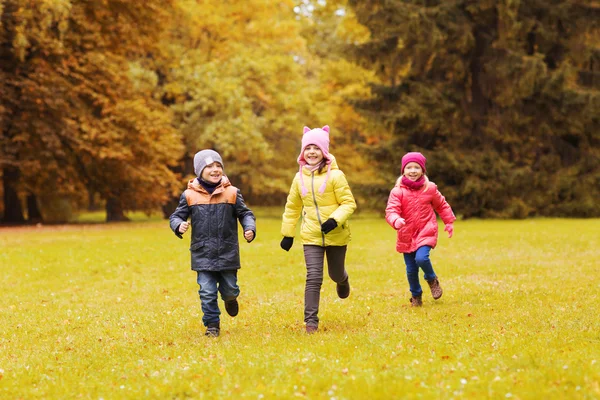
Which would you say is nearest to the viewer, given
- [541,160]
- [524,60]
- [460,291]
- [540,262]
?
[460,291]

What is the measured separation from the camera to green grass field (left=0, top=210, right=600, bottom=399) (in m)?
5.87

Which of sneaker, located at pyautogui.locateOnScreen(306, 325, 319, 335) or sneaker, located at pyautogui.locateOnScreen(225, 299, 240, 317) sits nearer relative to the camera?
sneaker, located at pyautogui.locateOnScreen(306, 325, 319, 335)

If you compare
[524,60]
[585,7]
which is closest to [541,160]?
[524,60]

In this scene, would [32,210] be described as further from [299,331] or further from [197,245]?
[299,331]

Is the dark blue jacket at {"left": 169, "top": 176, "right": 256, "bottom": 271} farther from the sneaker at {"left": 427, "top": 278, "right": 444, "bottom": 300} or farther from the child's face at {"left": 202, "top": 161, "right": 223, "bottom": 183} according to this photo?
the sneaker at {"left": 427, "top": 278, "right": 444, "bottom": 300}

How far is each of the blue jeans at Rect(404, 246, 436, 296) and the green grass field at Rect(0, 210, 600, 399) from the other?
39 cm

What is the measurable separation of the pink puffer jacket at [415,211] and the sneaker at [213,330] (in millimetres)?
2858

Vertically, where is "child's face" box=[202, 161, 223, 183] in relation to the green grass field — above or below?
above

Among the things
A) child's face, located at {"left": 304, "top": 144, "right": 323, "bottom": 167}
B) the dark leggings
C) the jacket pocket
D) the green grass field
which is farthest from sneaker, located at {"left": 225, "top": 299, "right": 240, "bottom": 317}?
child's face, located at {"left": 304, "top": 144, "right": 323, "bottom": 167}

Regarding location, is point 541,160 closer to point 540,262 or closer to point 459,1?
point 459,1

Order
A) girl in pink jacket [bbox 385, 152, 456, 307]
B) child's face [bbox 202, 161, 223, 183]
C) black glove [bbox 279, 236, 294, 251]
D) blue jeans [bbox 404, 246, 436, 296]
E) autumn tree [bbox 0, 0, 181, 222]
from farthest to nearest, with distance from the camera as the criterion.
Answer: autumn tree [bbox 0, 0, 181, 222], girl in pink jacket [bbox 385, 152, 456, 307], blue jeans [bbox 404, 246, 436, 296], child's face [bbox 202, 161, 223, 183], black glove [bbox 279, 236, 294, 251]

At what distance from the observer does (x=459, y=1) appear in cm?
3106

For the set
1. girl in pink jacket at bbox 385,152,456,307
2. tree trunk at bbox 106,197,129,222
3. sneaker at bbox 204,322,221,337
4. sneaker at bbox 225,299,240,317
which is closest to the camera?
sneaker at bbox 204,322,221,337

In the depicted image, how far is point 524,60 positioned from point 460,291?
20.8 metres
